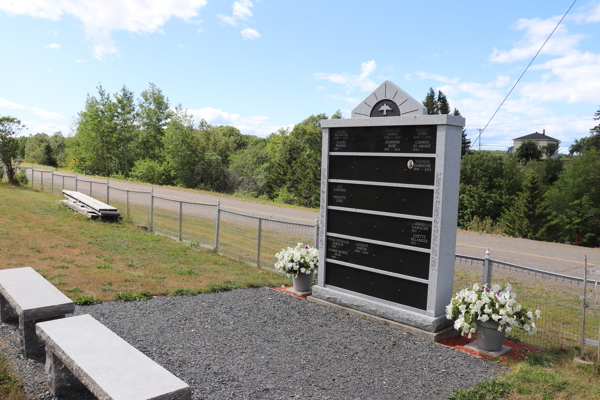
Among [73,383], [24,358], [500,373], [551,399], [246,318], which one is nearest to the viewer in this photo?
[73,383]

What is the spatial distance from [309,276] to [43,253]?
6.56 meters

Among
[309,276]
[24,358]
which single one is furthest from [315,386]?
[309,276]

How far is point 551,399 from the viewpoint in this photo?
4863 mm

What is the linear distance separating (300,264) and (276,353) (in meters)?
3.18

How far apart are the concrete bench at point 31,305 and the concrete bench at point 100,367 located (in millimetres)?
504

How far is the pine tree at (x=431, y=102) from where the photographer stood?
2557 inches

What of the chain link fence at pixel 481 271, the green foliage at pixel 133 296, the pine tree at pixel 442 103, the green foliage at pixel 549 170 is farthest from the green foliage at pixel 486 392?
the green foliage at pixel 549 170

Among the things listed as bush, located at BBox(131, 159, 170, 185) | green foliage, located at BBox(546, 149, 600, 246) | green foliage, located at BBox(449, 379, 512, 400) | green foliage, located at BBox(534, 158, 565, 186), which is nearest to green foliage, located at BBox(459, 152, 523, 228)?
green foliage, located at BBox(546, 149, 600, 246)

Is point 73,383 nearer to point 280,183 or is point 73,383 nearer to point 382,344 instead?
point 382,344

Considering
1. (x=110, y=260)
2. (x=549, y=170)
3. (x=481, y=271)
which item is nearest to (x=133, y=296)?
(x=110, y=260)

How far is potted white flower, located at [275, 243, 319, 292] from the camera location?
8883mm

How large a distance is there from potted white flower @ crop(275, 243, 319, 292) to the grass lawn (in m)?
0.80

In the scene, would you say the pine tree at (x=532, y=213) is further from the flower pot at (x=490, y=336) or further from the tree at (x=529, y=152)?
the tree at (x=529, y=152)

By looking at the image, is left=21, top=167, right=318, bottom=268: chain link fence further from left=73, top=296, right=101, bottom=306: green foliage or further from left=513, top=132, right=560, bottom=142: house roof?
left=513, top=132, right=560, bottom=142: house roof
